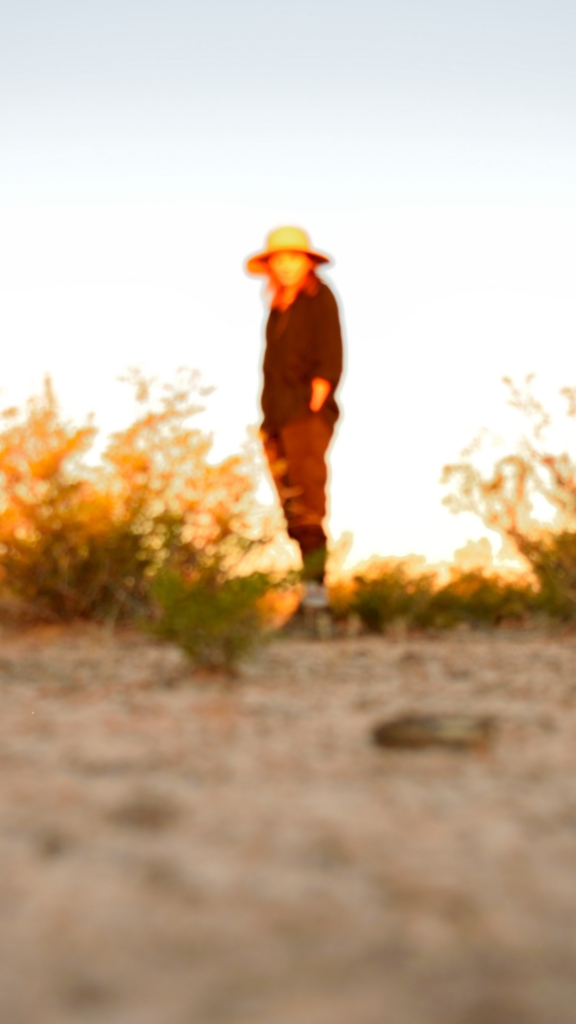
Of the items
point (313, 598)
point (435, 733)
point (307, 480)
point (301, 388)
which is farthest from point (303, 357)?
point (435, 733)

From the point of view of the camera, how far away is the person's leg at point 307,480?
543 cm

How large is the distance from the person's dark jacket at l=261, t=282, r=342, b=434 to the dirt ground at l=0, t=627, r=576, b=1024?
3015 mm

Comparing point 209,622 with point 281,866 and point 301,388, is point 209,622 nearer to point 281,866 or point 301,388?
point 281,866

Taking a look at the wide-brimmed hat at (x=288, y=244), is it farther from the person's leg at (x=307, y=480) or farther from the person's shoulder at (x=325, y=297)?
the person's leg at (x=307, y=480)

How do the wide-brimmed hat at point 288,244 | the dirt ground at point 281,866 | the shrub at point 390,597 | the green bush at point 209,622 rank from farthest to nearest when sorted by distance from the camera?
the wide-brimmed hat at point 288,244, the shrub at point 390,597, the green bush at point 209,622, the dirt ground at point 281,866

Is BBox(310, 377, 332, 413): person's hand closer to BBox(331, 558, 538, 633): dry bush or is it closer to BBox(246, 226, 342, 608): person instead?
BBox(246, 226, 342, 608): person

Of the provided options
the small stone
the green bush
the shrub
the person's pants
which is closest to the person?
the person's pants

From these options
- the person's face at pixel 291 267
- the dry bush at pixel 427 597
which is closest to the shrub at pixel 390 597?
the dry bush at pixel 427 597

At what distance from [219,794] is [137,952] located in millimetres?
619

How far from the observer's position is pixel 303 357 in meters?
5.62

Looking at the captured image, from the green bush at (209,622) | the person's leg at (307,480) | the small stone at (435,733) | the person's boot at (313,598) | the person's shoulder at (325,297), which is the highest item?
the person's shoulder at (325,297)

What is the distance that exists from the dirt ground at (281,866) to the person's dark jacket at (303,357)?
9.89ft

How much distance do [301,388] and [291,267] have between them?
2.42 ft

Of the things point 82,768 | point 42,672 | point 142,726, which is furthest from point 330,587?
point 82,768
